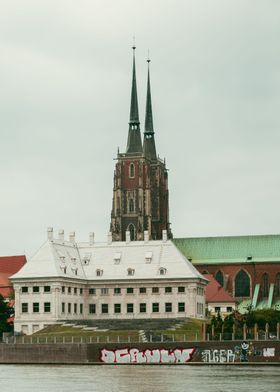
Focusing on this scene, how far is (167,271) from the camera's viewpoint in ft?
530

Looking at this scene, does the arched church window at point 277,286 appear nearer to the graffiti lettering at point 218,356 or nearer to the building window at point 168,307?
the building window at point 168,307

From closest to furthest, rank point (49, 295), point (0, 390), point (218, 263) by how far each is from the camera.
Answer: point (0, 390) < point (49, 295) < point (218, 263)

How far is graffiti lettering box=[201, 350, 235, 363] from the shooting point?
390 ft

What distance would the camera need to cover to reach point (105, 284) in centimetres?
16462

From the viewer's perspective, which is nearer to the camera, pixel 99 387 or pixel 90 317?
pixel 99 387

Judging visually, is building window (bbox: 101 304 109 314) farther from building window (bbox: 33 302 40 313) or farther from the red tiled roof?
the red tiled roof

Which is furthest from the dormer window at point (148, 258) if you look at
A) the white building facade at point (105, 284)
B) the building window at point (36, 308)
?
the building window at point (36, 308)

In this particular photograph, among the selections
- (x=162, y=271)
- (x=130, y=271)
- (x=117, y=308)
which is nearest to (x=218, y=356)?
(x=162, y=271)

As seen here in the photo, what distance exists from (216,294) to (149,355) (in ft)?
232

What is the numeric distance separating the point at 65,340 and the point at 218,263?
75.7 m

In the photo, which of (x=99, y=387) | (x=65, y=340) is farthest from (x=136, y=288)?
(x=99, y=387)

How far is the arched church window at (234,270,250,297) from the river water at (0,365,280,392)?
270ft

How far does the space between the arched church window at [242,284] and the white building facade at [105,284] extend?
3205 centimetres

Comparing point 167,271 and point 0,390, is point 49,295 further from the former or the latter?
point 0,390
